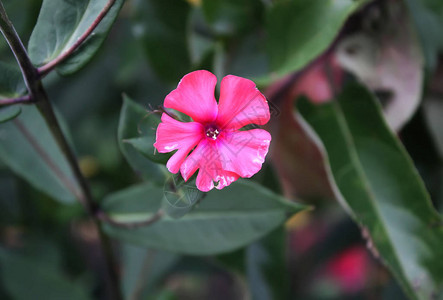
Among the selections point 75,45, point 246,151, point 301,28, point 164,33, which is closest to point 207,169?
point 246,151

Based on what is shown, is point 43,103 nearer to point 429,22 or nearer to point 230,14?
point 230,14

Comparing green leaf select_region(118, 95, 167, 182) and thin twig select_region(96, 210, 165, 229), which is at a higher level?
green leaf select_region(118, 95, 167, 182)

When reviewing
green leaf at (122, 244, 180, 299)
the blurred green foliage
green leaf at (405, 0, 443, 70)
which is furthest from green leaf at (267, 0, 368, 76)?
green leaf at (122, 244, 180, 299)

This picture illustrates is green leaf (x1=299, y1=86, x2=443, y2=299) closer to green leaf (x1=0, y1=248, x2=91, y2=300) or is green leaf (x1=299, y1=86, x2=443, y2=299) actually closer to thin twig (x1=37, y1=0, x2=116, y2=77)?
thin twig (x1=37, y1=0, x2=116, y2=77)

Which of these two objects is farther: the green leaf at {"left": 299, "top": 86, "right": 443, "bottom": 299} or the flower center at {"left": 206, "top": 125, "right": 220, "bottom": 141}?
the green leaf at {"left": 299, "top": 86, "right": 443, "bottom": 299}

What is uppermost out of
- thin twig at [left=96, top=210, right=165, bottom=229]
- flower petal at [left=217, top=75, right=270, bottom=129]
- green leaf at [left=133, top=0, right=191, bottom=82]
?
flower petal at [left=217, top=75, right=270, bottom=129]

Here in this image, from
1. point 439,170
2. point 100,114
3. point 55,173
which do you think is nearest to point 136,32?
point 55,173

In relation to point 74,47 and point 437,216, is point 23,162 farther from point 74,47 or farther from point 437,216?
point 437,216

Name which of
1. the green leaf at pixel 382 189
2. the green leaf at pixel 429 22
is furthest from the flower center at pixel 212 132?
the green leaf at pixel 429 22

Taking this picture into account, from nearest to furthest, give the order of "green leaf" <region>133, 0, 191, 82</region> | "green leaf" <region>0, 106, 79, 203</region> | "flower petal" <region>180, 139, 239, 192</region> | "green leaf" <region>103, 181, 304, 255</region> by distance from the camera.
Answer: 1. "flower petal" <region>180, 139, 239, 192</region>
2. "green leaf" <region>103, 181, 304, 255</region>
3. "green leaf" <region>0, 106, 79, 203</region>
4. "green leaf" <region>133, 0, 191, 82</region>
